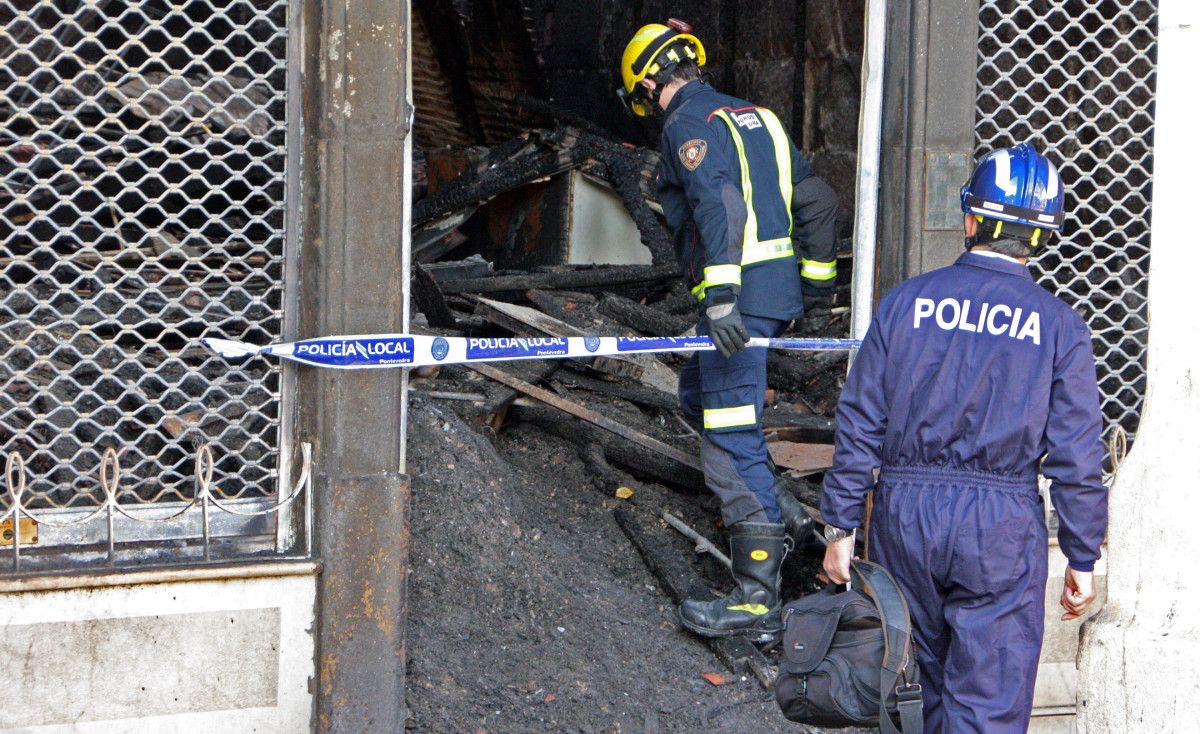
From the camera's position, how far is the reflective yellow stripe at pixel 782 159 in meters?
5.60

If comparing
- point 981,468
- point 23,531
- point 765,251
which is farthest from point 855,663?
point 23,531

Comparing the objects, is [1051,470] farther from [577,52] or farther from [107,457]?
[577,52]

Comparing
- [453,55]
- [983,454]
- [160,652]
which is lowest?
[160,652]

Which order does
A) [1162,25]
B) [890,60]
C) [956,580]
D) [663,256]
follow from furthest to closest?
1. [663,256]
2. [890,60]
3. [1162,25]
4. [956,580]

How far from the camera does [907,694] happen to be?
3.53 meters

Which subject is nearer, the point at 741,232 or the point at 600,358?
the point at 741,232

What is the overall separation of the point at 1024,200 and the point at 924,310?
428mm

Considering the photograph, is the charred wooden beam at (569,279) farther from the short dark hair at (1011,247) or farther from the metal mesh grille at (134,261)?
the short dark hair at (1011,247)

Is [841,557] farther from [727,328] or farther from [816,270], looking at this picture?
[816,270]

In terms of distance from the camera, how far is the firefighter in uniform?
541 centimetres

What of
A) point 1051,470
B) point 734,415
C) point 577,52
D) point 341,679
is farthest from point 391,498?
point 577,52

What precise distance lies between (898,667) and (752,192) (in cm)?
249

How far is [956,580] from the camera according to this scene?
3672mm

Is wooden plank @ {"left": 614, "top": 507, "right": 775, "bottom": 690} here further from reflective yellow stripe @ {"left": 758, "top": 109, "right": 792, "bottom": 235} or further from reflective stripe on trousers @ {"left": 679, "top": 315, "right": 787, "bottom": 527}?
reflective yellow stripe @ {"left": 758, "top": 109, "right": 792, "bottom": 235}
